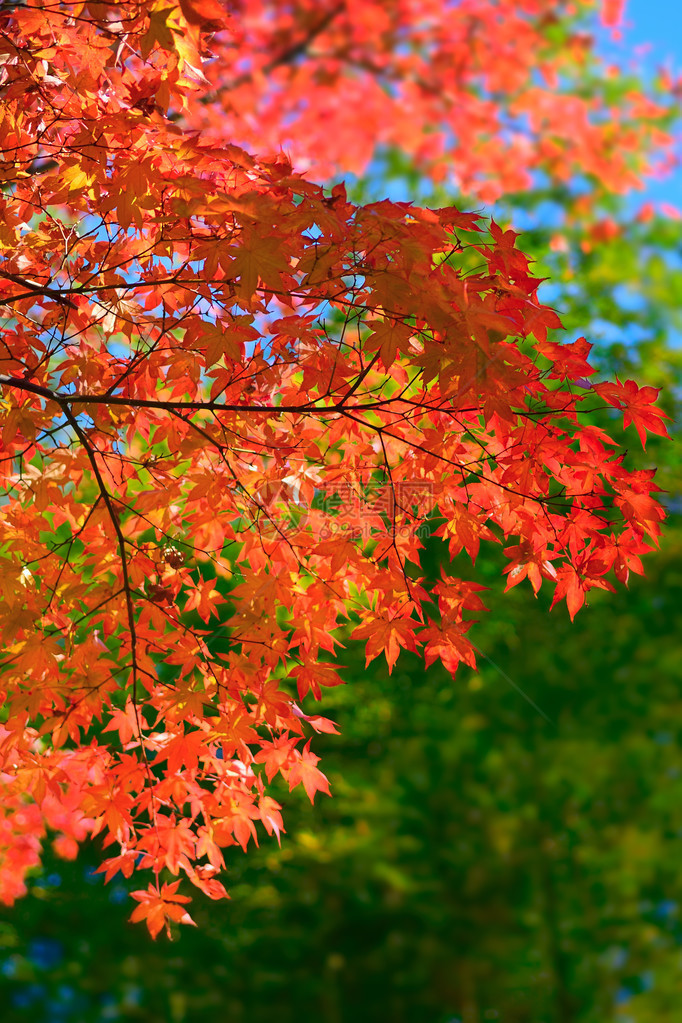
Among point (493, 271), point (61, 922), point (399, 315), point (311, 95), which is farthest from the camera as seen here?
point (311, 95)

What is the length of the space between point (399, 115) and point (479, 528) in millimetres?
5588

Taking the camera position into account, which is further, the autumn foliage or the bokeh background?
the bokeh background

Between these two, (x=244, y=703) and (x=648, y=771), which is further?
(x=648, y=771)

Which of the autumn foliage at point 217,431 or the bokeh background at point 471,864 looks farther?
the bokeh background at point 471,864

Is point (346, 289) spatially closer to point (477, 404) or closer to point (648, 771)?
point (477, 404)

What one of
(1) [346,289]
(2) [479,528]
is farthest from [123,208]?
(2) [479,528]

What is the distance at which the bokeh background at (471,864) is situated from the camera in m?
3.81

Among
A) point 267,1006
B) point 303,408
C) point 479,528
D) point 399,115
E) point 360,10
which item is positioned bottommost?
point 267,1006

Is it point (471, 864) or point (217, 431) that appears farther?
point (471, 864)

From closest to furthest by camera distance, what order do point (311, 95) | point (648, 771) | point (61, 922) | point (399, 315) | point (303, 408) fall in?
1. point (399, 315)
2. point (303, 408)
3. point (61, 922)
4. point (648, 771)
5. point (311, 95)

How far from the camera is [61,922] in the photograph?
12.5 ft

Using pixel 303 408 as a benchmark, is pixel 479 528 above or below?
below

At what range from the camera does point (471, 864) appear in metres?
4.15

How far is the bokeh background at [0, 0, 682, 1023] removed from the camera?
381 centimetres
